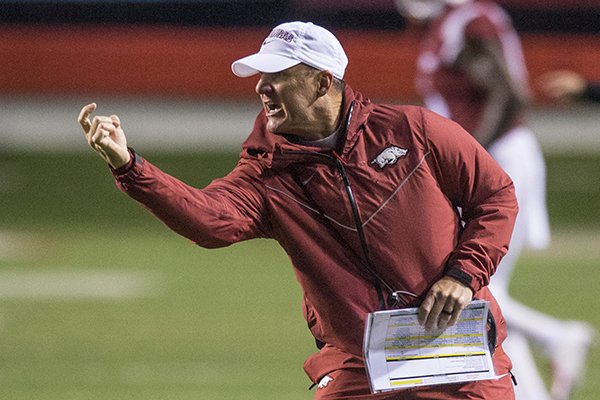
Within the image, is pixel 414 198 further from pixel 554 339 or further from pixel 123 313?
pixel 123 313

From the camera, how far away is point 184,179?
16484mm

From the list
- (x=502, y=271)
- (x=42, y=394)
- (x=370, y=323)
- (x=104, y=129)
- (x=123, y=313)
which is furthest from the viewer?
(x=123, y=313)

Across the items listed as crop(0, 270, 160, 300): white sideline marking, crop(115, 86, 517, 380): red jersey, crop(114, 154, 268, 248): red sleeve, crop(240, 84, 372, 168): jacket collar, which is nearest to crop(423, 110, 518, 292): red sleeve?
crop(115, 86, 517, 380): red jersey

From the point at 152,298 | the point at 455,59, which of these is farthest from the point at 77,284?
the point at 455,59

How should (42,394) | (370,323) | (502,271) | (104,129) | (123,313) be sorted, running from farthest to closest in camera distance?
(123,313) < (42,394) < (502,271) < (370,323) < (104,129)

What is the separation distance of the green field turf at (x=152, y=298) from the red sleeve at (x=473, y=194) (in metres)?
3.50

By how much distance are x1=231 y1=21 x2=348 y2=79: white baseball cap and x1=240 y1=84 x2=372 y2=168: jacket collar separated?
147 mm

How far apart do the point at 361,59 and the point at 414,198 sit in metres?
12.5

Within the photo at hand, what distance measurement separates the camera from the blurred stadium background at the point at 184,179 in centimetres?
904

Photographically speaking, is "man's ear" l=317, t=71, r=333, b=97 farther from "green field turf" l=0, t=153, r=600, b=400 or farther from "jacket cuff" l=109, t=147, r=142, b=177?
"green field turf" l=0, t=153, r=600, b=400

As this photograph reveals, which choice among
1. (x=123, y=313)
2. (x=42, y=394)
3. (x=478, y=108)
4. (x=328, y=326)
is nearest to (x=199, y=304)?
(x=123, y=313)

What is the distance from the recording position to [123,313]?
10.5 metres

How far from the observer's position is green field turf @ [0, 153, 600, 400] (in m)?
8.54

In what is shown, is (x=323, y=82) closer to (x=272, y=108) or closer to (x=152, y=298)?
(x=272, y=108)
